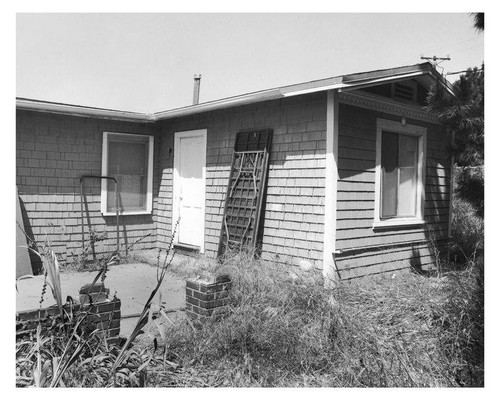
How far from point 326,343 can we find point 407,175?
13.9 feet

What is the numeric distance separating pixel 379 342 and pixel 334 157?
2696mm

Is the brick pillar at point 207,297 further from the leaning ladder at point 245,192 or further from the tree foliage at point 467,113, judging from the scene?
the tree foliage at point 467,113

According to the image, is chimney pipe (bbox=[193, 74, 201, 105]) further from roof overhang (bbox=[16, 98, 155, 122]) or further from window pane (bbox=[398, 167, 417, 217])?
window pane (bbox=[398, 167, 417, 217])

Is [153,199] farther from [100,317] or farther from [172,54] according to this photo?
[100,317]

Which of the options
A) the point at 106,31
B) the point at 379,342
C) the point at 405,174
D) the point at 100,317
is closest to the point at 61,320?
the point at 100,317

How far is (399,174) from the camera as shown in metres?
7.41

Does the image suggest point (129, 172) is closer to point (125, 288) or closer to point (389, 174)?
point (125, 288)

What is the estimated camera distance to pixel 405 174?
7527mm

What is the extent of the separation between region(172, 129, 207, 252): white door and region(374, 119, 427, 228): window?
2.91 m

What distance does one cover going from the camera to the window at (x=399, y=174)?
7047mm

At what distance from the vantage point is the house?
6355 millimetres

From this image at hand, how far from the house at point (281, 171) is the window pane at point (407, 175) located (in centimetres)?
3

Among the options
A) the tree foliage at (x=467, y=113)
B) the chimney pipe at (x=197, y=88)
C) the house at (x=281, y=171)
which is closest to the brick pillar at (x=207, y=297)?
the house at (x=281, y=171)

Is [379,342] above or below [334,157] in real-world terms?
below
